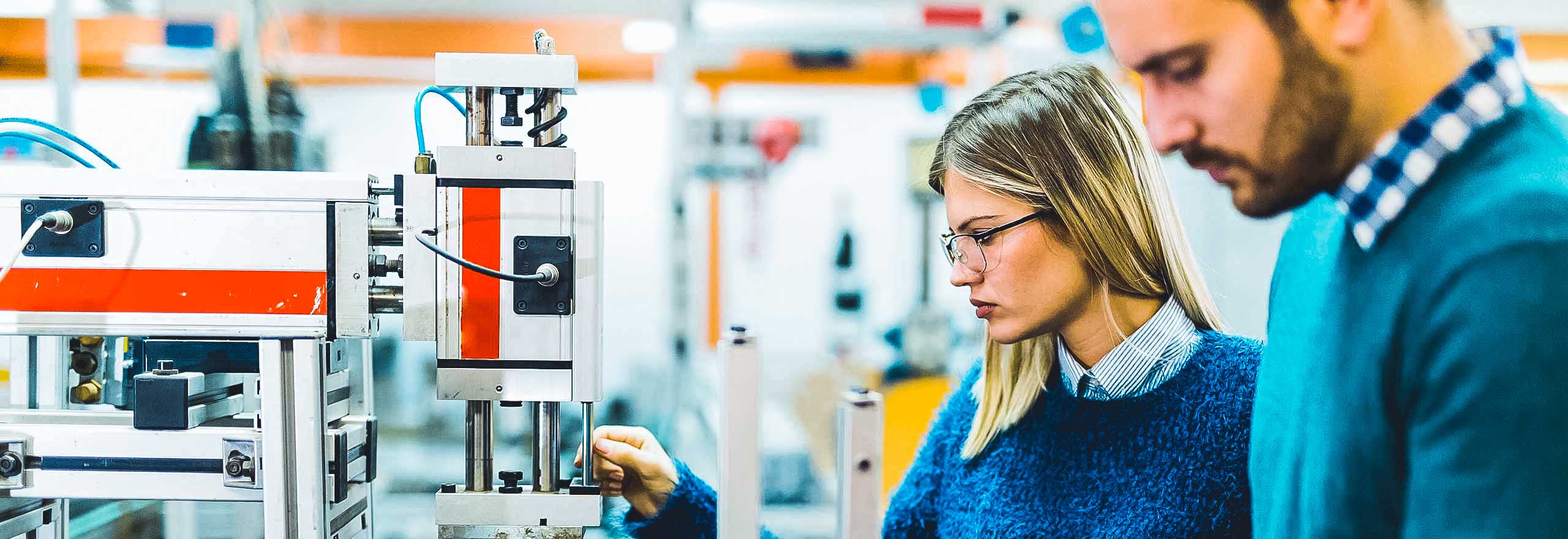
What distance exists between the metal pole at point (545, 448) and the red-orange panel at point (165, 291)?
26 cm

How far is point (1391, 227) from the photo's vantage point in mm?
644

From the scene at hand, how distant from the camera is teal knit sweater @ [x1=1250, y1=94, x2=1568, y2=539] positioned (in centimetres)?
57

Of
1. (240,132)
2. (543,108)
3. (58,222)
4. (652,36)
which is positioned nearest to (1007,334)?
(543,108)

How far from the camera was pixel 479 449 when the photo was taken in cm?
102

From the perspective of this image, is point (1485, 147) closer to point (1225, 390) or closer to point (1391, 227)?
point (1391, 227)

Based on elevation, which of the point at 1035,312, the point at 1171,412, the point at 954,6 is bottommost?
the point at 1171,412

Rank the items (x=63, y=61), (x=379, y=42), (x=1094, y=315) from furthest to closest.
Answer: (x=379, y=42) < (x=63, y=61) < (x=1094, y=315)

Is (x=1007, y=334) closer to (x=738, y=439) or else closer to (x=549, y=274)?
(x=738, y=439)

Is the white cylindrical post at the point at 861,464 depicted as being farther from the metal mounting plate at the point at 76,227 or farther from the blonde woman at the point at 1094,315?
the metal mounting plate at the point at 76,227

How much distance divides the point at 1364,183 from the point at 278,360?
1.02m

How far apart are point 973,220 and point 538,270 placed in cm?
48

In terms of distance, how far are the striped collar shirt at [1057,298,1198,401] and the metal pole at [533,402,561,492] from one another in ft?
2.02

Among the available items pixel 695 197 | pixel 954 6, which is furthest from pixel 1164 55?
pixel 695 197

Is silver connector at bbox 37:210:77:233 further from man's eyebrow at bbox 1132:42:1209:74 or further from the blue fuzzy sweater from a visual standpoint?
man's eyebrow at bbox 1132:42:1209:74
